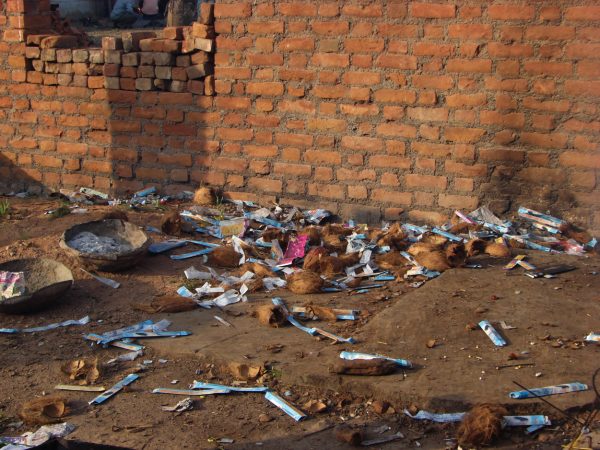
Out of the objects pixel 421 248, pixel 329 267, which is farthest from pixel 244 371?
pixel 421 248

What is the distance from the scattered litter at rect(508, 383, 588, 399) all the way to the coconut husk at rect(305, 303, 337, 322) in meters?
1.40

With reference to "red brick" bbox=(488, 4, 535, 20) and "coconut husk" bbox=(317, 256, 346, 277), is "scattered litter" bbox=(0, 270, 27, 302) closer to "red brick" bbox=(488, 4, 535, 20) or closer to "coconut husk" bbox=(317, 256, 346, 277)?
"coconut husk" bbox=(317, 256, 346, 277)

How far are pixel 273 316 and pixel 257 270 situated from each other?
936 millimetres

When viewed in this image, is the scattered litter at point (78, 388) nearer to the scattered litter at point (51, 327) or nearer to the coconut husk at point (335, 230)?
the scattered litter at point (51, 327)

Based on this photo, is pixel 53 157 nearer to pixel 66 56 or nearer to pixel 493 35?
pixel 66 56

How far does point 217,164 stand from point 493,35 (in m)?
2.56

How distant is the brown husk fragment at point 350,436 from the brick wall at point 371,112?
3178 millimetres

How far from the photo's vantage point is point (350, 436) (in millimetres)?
3750

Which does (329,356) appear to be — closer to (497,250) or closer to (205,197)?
(497,250)

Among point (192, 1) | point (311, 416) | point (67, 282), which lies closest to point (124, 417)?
point (311, 416)

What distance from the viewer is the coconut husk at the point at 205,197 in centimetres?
730

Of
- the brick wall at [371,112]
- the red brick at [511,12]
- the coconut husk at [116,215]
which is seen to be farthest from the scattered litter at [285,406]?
the red brick at [511,12]

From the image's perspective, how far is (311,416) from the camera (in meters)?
4.03

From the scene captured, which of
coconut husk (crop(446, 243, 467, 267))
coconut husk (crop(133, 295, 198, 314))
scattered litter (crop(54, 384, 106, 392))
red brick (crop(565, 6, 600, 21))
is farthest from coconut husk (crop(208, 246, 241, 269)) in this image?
red brick (crop(565, 6, 600, 21))
